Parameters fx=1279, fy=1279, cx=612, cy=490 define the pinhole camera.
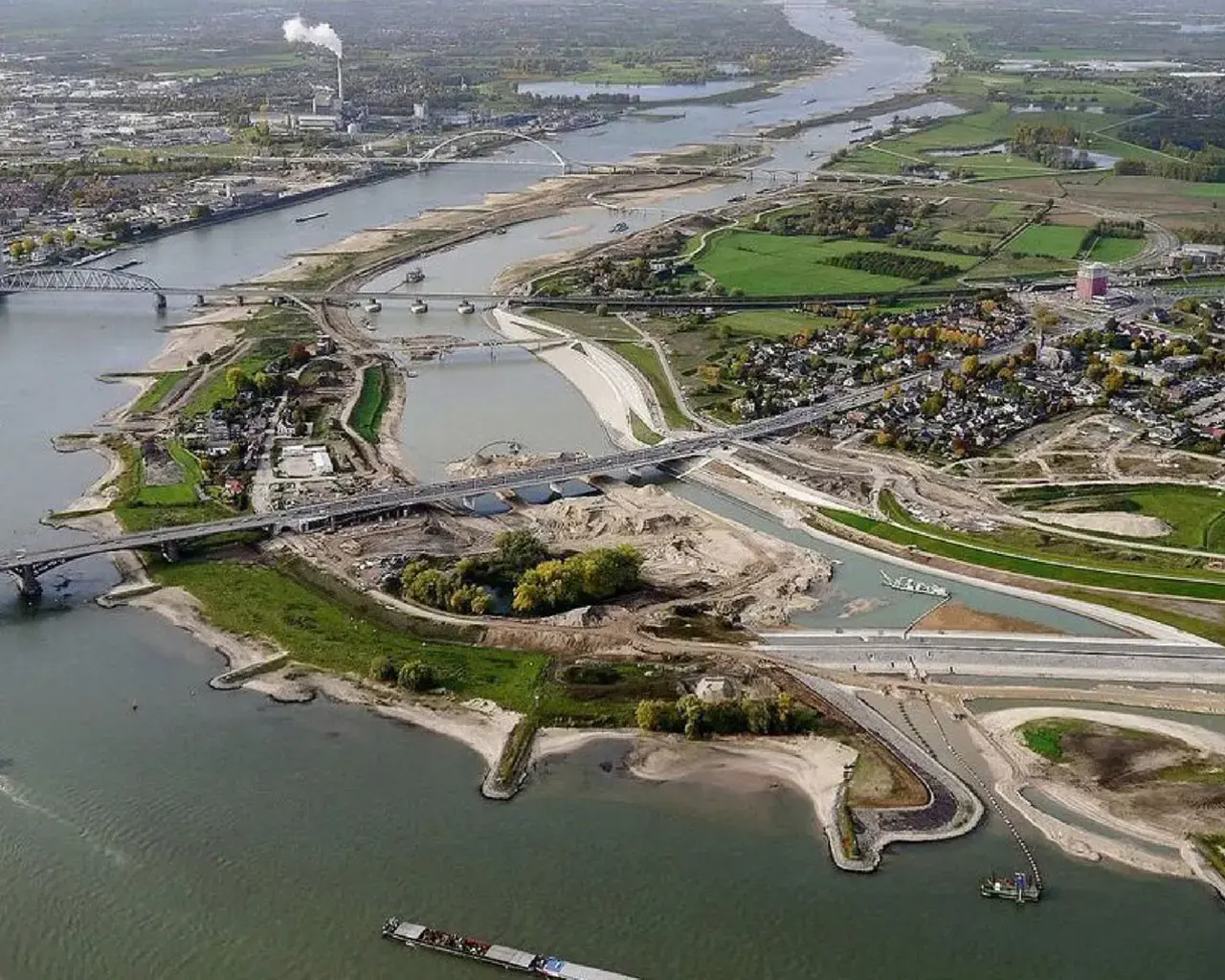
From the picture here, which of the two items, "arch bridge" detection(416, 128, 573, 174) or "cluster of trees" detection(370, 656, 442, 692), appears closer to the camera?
"cluster of trees" detection(370, 656, 442, 692)

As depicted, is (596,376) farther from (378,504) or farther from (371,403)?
(378,504)

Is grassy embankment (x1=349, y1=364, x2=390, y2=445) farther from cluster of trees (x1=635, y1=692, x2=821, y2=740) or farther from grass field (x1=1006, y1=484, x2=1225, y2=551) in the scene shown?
grass field (x1=1006, y1=484, x2=1225, y2=551)

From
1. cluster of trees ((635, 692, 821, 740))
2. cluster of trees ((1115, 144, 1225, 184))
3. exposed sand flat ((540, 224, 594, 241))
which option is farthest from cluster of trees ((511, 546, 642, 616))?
cluster of trees ((1115, 144, 1225, 184))

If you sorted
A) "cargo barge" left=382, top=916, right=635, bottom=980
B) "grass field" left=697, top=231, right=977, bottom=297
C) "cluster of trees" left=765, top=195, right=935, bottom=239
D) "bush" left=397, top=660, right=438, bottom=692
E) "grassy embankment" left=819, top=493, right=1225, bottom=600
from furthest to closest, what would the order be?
"cluster of trees" left=765, top=195, right=935, bottom=239
"grass field" left=697, top=231, right=977, bottom=297
"grassy embankment" left=819, top=493, right=1225, bottom=600
"bush" left=397, top=660, right=438, bottom=692
"cargo barge" left=382, top=916, right=635, bottom=980

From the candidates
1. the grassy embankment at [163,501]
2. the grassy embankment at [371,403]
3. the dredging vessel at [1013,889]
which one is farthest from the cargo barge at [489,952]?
the grassy embankment at [371,403]

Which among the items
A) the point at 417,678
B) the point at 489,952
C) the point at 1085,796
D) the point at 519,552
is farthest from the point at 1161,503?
the point at 489,952

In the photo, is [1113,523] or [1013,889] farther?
[1113,523]
